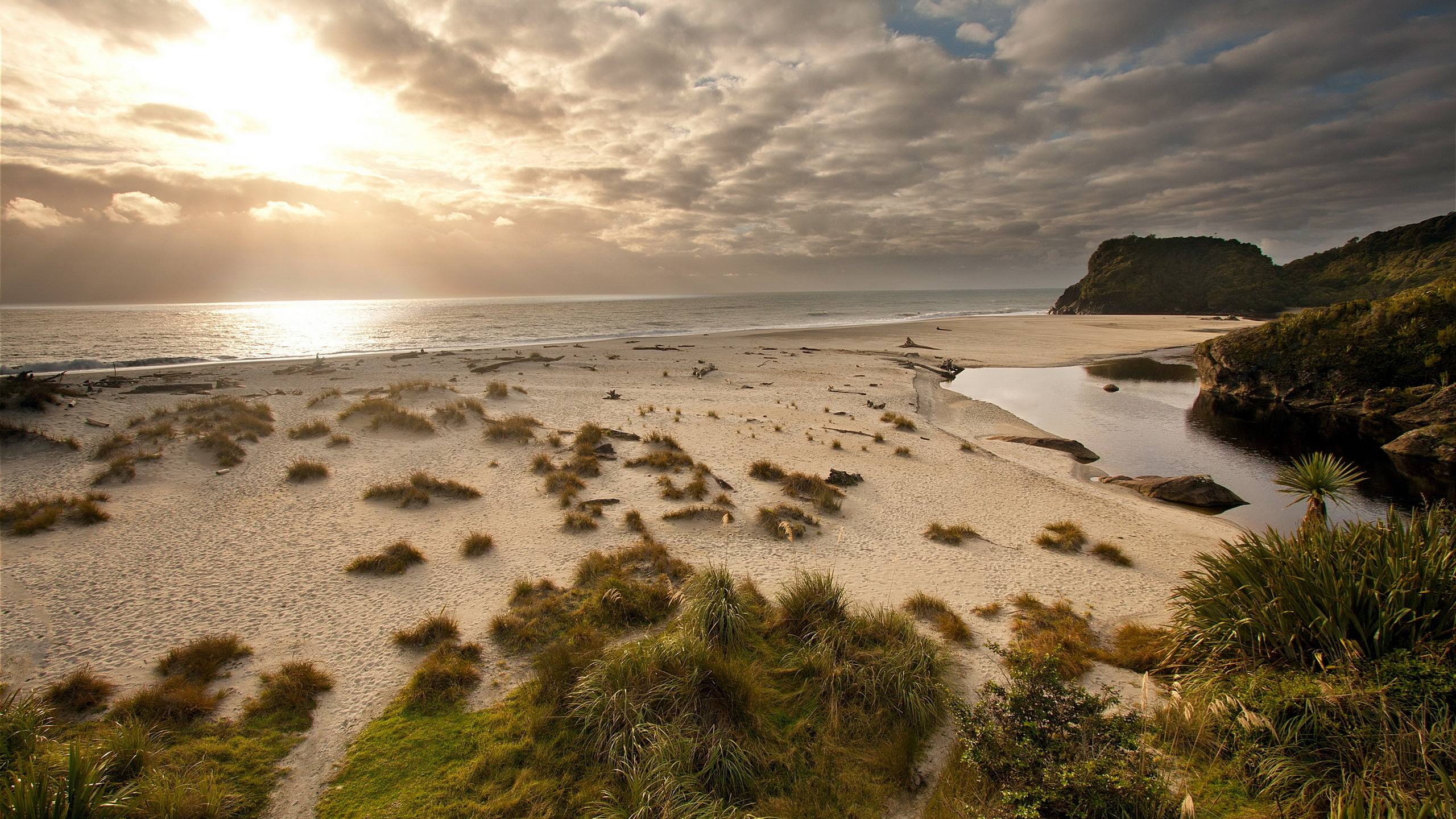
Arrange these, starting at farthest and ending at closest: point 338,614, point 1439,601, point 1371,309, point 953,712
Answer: point 1371,309, point 338,614, point 953,712, point 1439,601

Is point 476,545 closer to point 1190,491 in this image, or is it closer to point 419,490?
point 419,490

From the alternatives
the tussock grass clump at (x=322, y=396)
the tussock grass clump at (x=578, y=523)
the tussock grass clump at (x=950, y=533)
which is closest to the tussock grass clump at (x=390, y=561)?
the tussock grass clump at (x=578, y=523)

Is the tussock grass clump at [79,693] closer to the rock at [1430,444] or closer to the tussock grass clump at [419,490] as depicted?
the tussock grass clump at [419,490]

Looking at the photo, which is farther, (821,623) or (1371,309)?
(1371,309)

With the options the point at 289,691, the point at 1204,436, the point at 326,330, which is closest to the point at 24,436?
the point at 289,691

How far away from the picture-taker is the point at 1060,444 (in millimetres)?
20984

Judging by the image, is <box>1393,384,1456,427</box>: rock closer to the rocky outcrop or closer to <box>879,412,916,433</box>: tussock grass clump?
<box>879,412,916,433</box>: tussock grass clump

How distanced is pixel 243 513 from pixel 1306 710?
18530 millimetres

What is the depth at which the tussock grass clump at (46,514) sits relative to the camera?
35.8 ft

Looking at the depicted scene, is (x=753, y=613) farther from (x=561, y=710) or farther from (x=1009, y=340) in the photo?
(x=1009, y=340)

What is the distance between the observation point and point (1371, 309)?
2562 cm

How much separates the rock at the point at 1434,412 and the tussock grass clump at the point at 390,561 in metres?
34.0

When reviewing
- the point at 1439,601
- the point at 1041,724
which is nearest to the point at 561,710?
the point at 1041,724

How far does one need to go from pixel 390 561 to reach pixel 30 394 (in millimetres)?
20095
